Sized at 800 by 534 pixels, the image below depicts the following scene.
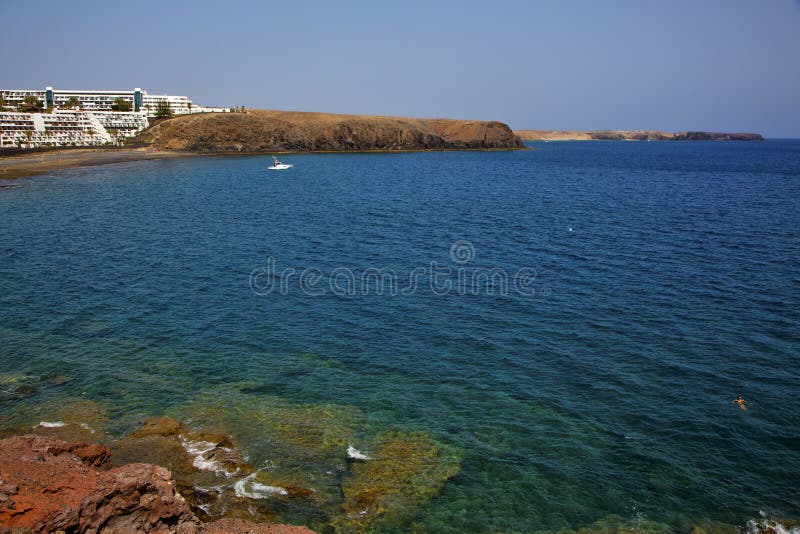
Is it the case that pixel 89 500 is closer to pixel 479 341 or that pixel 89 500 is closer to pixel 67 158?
pixel 479 341

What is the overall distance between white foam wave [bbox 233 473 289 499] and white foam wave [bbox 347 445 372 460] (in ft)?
10.9

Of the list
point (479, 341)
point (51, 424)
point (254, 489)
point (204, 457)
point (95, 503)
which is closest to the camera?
point (95, 503)

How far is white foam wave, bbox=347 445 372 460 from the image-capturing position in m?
22.5

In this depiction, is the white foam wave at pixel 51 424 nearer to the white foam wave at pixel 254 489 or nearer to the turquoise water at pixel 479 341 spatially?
the turquoise water at pixel 479 341

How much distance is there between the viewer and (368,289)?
44.5 m

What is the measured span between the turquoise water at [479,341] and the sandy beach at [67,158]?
60.2 metres

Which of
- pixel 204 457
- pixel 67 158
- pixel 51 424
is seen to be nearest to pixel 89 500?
pixel 204 457

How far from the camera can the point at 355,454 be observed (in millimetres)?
22734

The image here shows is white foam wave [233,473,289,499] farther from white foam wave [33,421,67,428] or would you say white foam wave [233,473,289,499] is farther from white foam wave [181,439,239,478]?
white foam wave [33,421,67,428]

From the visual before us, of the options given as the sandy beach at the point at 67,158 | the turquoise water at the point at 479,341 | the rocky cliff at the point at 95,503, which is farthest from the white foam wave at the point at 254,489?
the sandy beach at the point at 67,158

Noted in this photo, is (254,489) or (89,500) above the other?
(89,500)

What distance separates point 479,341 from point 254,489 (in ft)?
59.1

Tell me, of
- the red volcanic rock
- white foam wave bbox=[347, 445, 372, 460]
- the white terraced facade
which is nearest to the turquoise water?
white foam wave bbox=[347, 445, 372, 460]

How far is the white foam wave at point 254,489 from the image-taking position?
19891 mm
